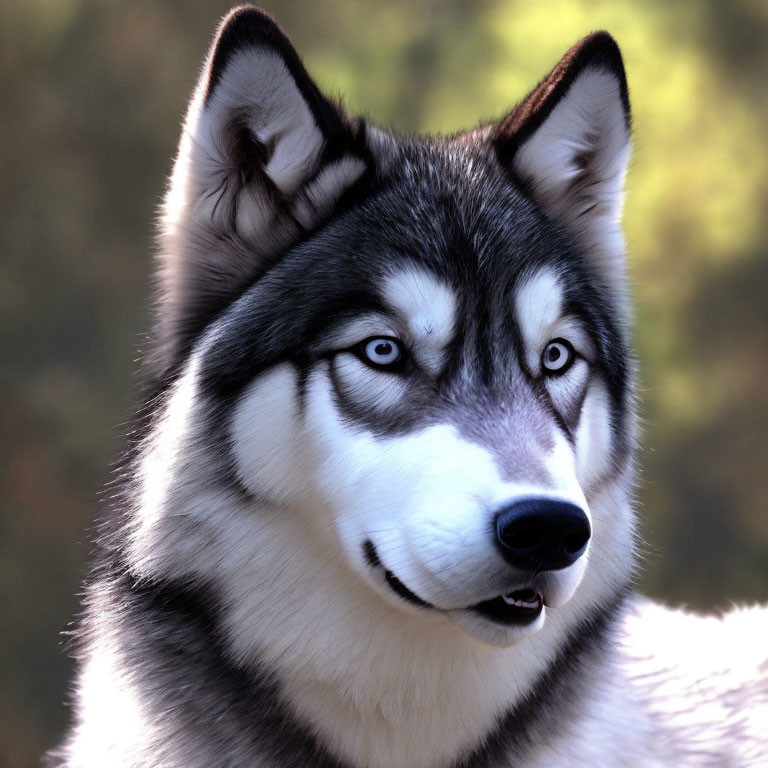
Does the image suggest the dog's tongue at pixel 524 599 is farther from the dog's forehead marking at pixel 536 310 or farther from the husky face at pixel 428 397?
the dog's forehead marking at pixel 536 310

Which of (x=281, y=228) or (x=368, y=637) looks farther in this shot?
(x=281, y=228)

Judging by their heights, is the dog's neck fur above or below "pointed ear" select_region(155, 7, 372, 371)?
below

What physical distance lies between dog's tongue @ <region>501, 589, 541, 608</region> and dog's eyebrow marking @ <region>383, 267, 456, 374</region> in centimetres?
56

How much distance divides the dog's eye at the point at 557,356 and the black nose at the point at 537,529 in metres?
0.61

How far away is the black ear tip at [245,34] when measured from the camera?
2.59m

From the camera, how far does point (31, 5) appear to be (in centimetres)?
946

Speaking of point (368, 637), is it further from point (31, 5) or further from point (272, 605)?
point (31, 5)

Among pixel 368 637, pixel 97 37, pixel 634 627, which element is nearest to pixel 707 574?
pixel 634 627

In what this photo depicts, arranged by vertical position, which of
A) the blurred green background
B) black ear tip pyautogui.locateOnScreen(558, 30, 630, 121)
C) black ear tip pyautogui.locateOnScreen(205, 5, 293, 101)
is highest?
black ear tip pyautogui.locateOnScreen(558, 30, 630, 121)

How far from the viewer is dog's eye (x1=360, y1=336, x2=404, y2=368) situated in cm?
255

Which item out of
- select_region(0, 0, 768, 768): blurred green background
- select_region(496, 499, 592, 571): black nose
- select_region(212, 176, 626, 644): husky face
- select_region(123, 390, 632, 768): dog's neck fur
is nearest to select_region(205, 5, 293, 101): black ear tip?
select_region(212, 176, 626, 644): husky face

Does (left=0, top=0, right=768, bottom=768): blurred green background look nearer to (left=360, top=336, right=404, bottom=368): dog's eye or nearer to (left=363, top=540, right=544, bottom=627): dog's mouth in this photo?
(left=360, top=336, right=404, bottom=368): dog's eye

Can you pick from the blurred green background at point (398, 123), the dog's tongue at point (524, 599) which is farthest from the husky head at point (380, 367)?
the blurred green background at point (398, 123)

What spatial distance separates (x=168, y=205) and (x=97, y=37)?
7.45 meters
